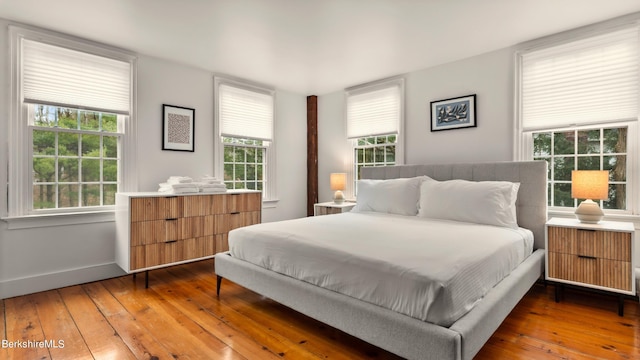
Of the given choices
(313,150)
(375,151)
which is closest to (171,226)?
(313,150)

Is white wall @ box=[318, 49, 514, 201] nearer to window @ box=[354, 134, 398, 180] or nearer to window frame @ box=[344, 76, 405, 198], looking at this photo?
window frame @ box=[344, 76, 405, 198]

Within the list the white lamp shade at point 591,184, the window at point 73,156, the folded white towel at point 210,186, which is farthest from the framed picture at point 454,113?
the window at point 73,156

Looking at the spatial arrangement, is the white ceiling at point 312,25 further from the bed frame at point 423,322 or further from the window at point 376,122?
the bed frame at point 423,322

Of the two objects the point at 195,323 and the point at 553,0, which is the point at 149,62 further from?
the point at 553,0

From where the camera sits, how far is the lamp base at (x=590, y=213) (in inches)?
107

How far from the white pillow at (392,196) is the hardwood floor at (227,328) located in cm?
137

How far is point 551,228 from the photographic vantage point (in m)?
2.80

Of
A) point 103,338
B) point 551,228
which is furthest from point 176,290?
point 551,228

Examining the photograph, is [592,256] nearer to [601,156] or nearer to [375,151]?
[601,156]

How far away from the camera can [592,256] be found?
2.61 meters

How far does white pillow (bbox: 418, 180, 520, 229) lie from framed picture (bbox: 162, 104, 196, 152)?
2.96m

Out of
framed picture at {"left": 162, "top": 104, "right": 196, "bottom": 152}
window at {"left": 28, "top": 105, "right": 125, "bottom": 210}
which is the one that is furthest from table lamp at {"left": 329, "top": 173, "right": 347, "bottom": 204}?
window at {"left": 28, "top": 105, "right": 125, "bottom": 210}

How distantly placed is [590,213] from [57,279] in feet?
16.1

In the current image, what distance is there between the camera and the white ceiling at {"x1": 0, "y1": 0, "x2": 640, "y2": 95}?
2.69 metres
